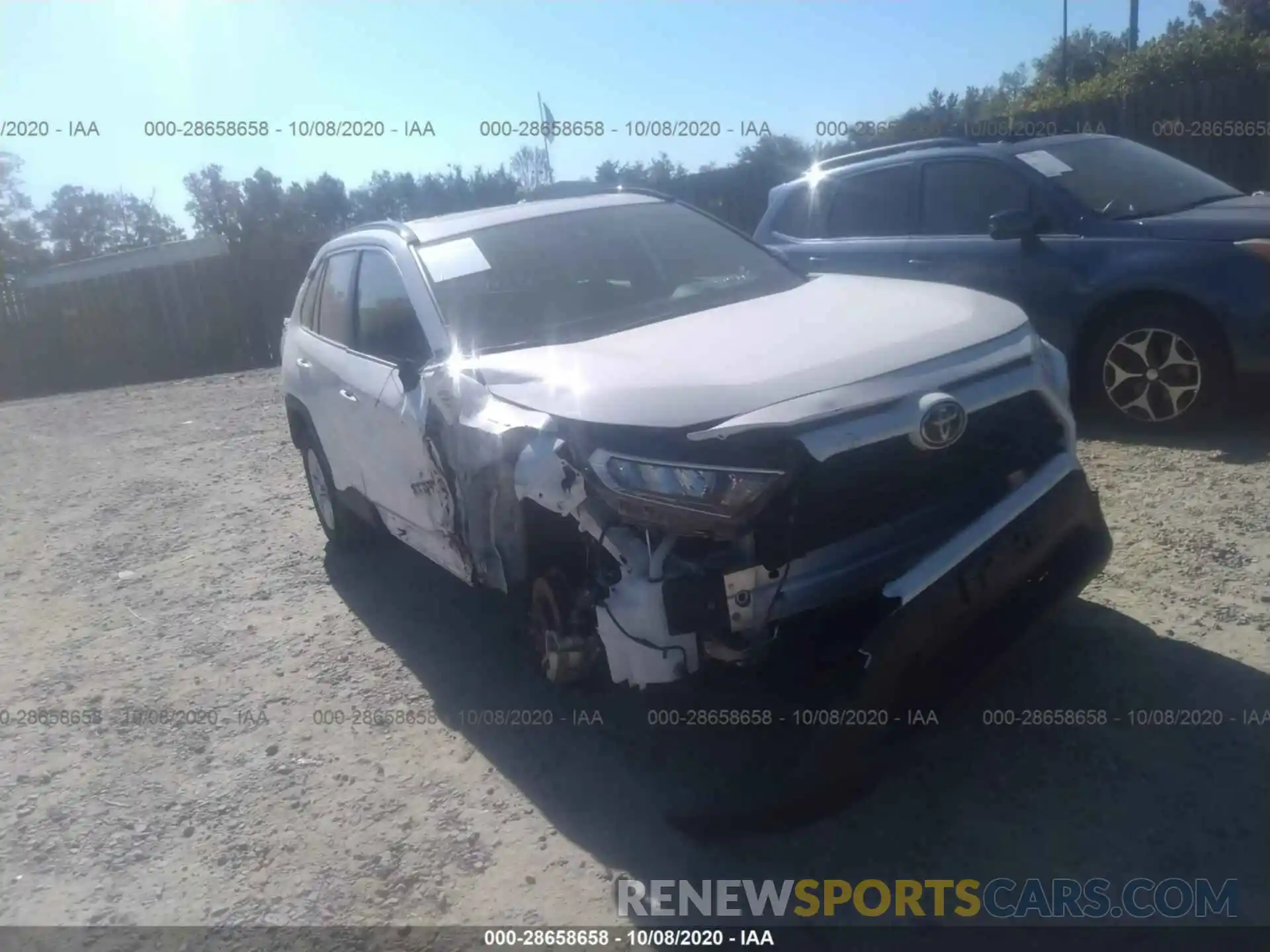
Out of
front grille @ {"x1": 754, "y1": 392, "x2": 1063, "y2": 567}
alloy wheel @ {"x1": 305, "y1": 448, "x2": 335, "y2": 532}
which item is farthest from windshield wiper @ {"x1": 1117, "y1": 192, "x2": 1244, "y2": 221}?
alloy wheel @ {"x1": 305, "y1": 448, "x2": 335, "y2": 532}

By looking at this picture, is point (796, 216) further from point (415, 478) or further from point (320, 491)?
point (415, 478)

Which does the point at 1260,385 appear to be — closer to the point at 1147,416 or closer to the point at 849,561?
the point at 1147,416

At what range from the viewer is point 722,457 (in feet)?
9.71

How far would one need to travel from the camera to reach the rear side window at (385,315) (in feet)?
14.4

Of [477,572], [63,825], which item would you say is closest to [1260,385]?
[477,572]

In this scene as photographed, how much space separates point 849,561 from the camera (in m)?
3.12

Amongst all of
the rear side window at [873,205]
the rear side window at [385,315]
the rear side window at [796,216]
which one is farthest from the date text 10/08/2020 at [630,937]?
the rear side window at [796,216]

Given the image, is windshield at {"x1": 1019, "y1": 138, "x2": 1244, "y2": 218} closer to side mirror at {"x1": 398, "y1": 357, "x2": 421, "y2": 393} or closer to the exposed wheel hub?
the exposed wheel hub

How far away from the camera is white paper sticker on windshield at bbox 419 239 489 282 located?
14.5 feet

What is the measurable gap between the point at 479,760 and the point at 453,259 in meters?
2.09

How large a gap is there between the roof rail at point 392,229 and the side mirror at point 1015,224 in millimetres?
3658

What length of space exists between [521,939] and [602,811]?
0.58 metres

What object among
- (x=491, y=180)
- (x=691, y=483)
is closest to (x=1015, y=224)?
(x=691, y=483)

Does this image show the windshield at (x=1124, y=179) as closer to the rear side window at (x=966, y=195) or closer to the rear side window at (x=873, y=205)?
the rear side window at (x=966, y=195)
